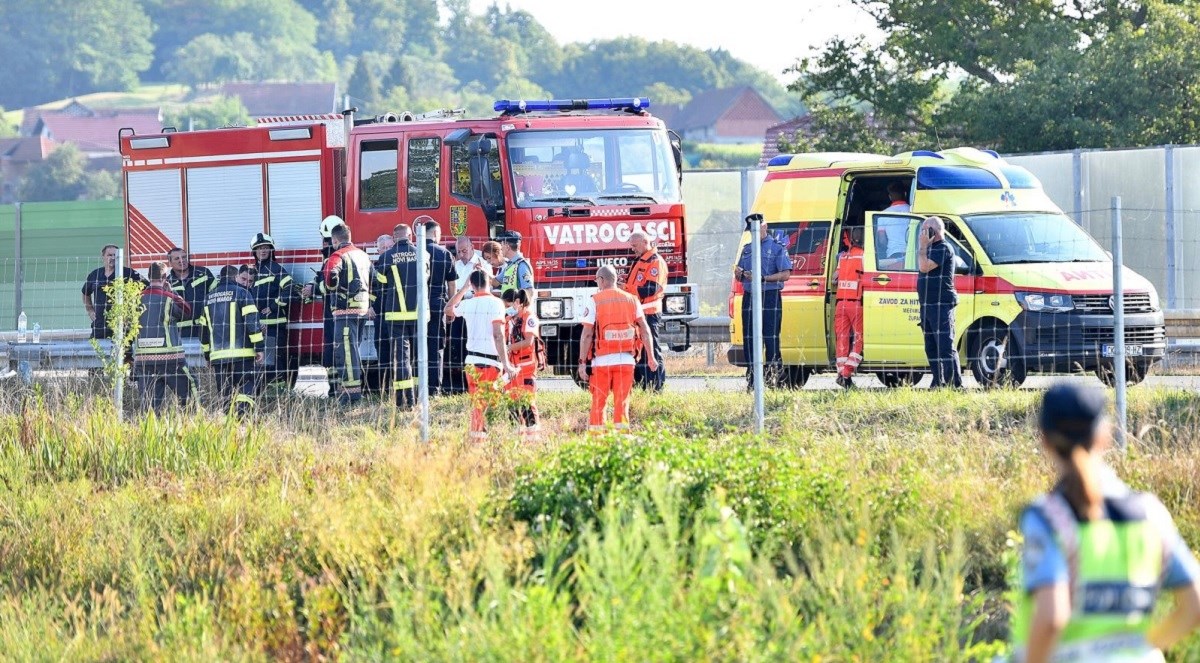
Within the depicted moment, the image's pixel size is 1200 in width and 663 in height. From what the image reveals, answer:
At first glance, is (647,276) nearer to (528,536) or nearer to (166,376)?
(166,376)

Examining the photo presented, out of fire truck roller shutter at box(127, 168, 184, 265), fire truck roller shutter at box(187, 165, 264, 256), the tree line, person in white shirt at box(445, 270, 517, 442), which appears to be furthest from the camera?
the tree line

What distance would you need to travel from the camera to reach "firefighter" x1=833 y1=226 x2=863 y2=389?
13953 mm

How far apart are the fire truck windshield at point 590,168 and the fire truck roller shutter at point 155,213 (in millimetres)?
4591

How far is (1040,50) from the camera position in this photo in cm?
2812

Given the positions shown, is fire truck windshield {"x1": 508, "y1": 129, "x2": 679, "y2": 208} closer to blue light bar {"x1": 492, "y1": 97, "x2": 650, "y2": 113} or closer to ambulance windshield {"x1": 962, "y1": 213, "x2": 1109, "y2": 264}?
blue light bar {"x1": 492, "y1": 97, "x2": 650, "y2": 113}

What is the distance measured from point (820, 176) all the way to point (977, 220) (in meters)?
1.77

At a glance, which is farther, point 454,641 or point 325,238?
point 325,238

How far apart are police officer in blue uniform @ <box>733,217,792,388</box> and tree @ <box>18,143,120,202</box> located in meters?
95.6

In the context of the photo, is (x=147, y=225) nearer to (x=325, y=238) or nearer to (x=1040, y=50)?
(x=325, y=238)

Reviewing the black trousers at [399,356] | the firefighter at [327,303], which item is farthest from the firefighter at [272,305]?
the black trousers at [399,356]

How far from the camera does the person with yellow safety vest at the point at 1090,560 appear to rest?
12.9 feet

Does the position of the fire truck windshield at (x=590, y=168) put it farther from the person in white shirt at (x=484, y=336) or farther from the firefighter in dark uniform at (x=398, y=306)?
the person in white shirt at (x=484, y=336)

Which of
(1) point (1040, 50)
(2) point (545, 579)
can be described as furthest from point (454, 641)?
(1) point (1040, 50)

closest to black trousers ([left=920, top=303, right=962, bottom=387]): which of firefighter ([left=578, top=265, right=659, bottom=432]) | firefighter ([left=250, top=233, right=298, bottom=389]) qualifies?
firefighter ([left=578, top=265, right=659, bottom=432])
